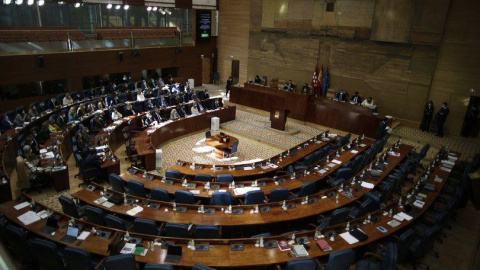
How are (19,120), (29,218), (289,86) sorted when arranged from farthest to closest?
(289,86) < (19,120) < (29,218)

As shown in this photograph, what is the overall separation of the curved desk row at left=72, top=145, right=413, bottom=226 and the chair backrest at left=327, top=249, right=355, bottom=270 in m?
1.70

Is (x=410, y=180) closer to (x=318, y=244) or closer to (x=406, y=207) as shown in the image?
(x=406, y=207)

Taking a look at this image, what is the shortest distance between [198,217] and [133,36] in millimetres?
16538

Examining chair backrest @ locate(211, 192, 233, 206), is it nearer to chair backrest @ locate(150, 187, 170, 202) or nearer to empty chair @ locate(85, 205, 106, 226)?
chair backrest @ locate(150, 187, 170, 202)

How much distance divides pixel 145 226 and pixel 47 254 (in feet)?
5.74

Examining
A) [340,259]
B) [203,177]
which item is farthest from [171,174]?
[340,259]

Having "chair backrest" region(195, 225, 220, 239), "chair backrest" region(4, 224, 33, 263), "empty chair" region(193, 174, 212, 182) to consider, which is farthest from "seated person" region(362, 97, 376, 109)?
"chair backrest" region(4, 224, 33, 263)

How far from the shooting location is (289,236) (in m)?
6.66

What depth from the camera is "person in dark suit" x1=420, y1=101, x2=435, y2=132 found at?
1578 cm

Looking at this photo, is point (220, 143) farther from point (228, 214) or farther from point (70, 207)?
point (70, 207)

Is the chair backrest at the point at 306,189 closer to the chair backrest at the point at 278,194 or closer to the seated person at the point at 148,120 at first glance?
the chair backrest at the point at 278,194

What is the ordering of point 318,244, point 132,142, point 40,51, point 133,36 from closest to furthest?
point 318,244, point 132,142, point 40,51, point 133,36

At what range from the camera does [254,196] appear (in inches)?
320

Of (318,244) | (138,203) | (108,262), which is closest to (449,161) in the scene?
(318,244)
